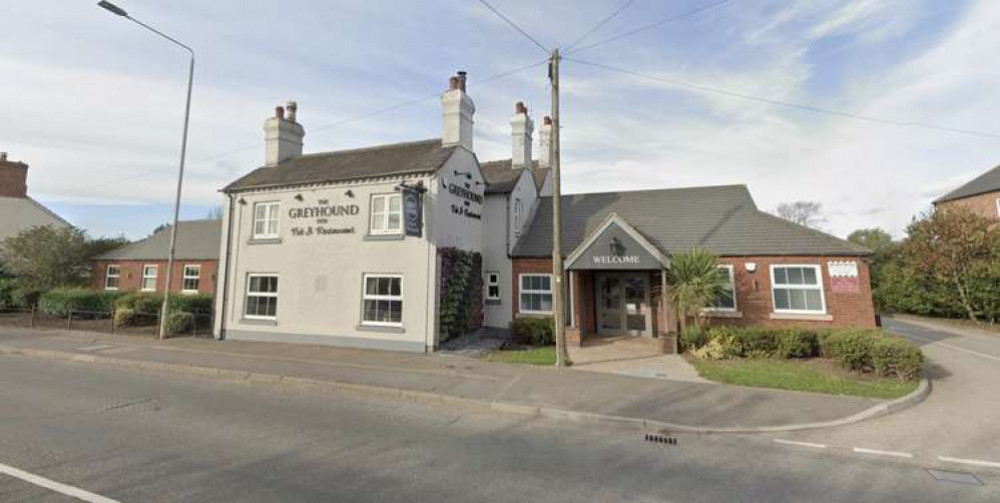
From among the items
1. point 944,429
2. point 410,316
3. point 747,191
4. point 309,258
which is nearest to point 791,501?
point 944,429

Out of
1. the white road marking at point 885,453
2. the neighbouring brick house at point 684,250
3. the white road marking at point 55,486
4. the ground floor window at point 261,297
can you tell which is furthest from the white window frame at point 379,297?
the white road marking at point 885,453

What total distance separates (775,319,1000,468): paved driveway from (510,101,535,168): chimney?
48.3 ft

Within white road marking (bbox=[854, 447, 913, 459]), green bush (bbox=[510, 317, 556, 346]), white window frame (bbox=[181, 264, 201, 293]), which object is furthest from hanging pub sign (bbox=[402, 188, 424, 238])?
white window frame (bbox=[181, 264, 201, 293])

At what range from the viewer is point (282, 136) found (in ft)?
60.3

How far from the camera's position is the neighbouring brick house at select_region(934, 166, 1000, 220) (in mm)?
32594

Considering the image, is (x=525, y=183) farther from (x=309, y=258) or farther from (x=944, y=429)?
(x=944, y=429)

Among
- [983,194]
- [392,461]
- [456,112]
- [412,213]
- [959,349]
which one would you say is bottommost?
[392,461]

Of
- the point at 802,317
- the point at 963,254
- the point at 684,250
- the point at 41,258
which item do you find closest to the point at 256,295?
the point at 684,250

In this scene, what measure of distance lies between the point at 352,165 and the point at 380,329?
20.6ft

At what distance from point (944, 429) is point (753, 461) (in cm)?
384

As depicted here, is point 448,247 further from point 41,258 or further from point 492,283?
point 41,258

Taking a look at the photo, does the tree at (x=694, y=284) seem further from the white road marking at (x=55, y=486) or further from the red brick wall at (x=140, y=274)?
the red brick wall at (x=140, y=274)

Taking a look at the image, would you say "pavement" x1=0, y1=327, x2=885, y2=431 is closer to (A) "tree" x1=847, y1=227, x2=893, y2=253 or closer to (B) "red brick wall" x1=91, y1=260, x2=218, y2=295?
(B) "red brick wall" x1=91, y1=260, x2=218, y2=295

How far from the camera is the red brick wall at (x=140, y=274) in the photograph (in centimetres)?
2623
